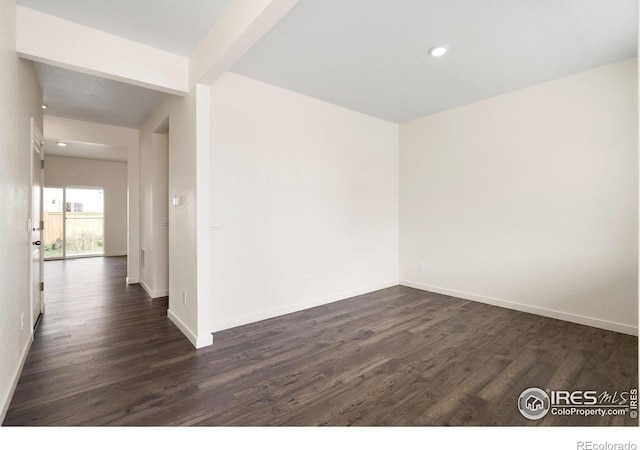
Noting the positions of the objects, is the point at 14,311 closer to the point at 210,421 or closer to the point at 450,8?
the point at 210,421

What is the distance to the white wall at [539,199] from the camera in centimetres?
307

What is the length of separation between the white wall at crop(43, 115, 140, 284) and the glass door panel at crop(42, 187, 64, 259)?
4604 mm

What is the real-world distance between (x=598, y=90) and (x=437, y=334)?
122 inches

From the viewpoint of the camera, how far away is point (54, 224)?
823 centimetres

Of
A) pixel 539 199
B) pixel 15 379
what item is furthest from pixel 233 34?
pixel 539 199

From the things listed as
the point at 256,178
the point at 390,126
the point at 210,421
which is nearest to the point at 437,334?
the point at 210,421

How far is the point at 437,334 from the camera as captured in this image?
307 centimetres

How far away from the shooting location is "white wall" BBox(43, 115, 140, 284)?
4.75 m

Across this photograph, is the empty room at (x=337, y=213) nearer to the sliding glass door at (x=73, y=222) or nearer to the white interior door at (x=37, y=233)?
the white interior door at (x=37, y=233)

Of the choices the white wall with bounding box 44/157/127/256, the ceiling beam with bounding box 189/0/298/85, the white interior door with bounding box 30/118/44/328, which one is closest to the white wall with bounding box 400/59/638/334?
the ceiling beam with bounding box 189/0/298/85

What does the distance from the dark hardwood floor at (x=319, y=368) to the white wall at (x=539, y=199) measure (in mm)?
445

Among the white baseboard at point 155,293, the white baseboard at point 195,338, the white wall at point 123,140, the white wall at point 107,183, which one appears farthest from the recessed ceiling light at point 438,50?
the white wall at point 107,183

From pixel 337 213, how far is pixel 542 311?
2.81 meters

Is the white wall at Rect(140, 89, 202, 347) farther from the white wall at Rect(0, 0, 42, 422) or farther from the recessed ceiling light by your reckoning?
the recessed ceiling light
